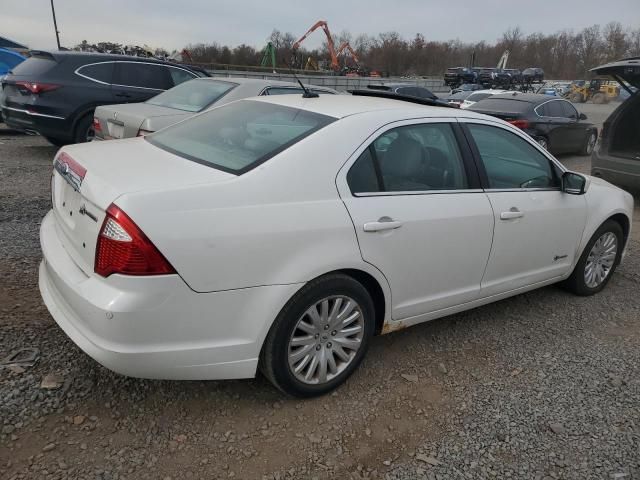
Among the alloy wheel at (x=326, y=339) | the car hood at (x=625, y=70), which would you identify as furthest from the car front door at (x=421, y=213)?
the car hood at (x=625, y=70)

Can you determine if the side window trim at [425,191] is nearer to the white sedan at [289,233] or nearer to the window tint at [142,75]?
the white sedan at [289,233]

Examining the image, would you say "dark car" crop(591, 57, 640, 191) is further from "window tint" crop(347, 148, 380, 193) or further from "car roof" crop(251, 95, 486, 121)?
"window tint" crop(347, 148, 380, 193)

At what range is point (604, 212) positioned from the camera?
409 cm

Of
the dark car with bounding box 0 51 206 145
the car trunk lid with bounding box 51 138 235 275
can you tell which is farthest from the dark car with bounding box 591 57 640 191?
the dark car with bounding box 0 51 206 145

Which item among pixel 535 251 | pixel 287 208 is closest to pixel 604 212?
pixel 535 251

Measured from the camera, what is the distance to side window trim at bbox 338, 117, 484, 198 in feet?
8.85

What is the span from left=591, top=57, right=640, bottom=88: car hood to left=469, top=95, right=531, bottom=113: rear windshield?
3.24 metres

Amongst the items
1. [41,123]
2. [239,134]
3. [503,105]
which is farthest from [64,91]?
[503,105]

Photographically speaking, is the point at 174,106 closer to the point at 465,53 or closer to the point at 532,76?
the point at 532,76

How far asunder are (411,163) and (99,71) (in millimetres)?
6843

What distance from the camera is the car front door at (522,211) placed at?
3.32 m

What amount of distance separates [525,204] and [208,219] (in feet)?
7.29

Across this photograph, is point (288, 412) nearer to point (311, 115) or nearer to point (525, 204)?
point (311, 115)

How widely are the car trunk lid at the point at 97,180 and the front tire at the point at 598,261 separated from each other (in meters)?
3.12
